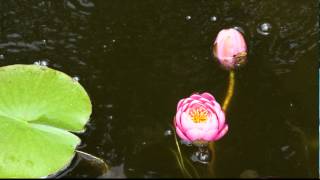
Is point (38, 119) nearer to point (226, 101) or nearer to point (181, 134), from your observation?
point (181, 134)

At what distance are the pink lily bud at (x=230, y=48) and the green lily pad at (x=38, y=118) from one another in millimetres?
367

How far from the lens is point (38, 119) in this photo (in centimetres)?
143

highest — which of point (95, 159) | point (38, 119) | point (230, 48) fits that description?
point (230, 48)

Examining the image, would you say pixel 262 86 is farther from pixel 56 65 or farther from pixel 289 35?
pixel 56 65

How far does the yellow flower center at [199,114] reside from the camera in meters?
1.40

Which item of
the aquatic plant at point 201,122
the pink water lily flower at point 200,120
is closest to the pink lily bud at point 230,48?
the aquatic plant at point 201,122

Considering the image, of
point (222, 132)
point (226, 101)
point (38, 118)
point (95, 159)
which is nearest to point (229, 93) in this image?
point (226, 101)

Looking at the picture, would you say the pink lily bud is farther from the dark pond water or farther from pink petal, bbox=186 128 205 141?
pink petal, bbox=186 128 205 141

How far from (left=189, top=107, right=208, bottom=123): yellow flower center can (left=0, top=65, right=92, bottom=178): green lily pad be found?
0.26 metres

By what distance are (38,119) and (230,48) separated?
1.69ft

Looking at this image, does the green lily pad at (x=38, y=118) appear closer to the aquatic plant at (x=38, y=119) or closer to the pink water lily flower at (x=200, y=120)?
the aquatic plant at (x=38, y=119)

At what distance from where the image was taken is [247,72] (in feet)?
5.24

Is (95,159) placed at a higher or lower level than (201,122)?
lower

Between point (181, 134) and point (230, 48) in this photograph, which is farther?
point (230, 48)
